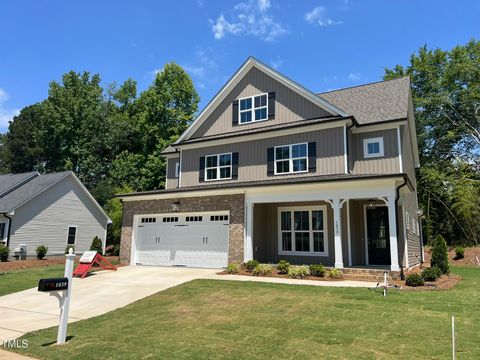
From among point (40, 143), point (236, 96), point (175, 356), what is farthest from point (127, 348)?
point (40, 143)

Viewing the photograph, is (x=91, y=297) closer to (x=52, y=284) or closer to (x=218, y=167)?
(x=52, y=284)

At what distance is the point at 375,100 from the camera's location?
1812cm

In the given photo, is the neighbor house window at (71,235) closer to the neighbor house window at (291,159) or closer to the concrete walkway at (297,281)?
the concrete walkway at (297,281)

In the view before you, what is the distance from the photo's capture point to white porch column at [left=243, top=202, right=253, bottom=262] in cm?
1499

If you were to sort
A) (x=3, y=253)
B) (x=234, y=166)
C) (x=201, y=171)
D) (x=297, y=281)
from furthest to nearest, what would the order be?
1. (x=3, y=253)
2. (x=201, y=171)
3. (x=234, y=166)
4. (x=297, y=281)

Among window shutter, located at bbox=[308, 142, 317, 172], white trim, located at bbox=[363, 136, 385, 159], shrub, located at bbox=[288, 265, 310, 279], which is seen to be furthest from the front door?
shrub, located at bbox=[288, 265, 310, 279]

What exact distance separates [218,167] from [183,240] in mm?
4107

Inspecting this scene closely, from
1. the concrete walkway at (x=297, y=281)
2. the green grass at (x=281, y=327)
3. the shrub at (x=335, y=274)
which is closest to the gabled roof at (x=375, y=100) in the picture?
the shrub at (x=335, y=274)

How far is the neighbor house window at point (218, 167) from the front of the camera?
18516 millimetres

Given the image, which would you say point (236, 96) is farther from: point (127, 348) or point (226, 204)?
point (127, 348)

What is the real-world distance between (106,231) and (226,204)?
1801 centimetres

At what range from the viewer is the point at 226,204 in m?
16.1

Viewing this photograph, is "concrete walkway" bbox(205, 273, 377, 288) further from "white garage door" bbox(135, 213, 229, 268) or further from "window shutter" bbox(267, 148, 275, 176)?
"window shutter" bbox(267, 148, 275, 176)

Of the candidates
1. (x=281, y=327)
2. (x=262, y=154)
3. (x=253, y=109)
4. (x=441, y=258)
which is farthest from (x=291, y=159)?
(x=281, y=327)
